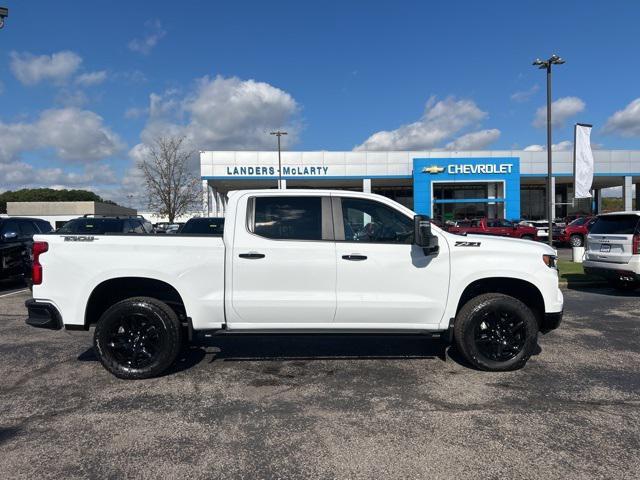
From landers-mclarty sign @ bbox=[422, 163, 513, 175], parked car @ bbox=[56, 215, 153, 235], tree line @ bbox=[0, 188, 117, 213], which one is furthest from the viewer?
tree line @ bbox=[0, 188, 117, 213]

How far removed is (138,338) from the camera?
5.19 metres

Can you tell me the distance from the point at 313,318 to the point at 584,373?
9.66 ft

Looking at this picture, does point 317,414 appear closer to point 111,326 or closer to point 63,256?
point 111,326

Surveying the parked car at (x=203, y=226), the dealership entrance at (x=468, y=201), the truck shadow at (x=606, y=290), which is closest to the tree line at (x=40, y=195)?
the dealership entrance at (x=468, y=201)

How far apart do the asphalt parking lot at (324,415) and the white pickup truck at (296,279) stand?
46cm

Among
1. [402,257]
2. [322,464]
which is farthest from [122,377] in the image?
[402,257]

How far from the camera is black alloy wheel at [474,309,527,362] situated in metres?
5.27

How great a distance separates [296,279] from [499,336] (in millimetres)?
2256

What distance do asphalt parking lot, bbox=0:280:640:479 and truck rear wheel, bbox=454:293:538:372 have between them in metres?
0.18

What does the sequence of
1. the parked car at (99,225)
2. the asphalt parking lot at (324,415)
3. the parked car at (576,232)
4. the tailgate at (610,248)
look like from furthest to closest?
1. the parked car at (576,232)
2. the parked car at (99,225)
3. the tailgate at (610,248)
4. the asphalt parking lot at (324,415)

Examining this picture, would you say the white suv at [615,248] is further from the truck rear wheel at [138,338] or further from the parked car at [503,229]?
the parked car at [503,229]

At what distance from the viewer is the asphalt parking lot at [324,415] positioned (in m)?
3.39

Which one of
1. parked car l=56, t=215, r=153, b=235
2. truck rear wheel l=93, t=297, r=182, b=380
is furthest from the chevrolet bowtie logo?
truck rear wheel l=93, t=297, r=182, b=380

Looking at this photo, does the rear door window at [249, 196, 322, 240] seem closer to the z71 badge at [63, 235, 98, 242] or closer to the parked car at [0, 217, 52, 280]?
the z71 badge at [63, 235, 98, 242]
